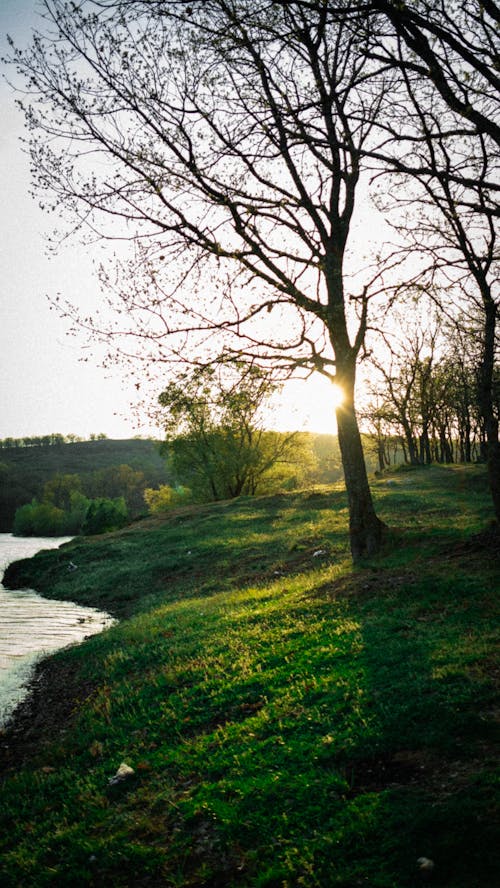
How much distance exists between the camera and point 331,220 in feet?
47.8

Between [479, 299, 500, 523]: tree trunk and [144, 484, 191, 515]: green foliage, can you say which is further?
[144, 484, 191, 515]: green foliage

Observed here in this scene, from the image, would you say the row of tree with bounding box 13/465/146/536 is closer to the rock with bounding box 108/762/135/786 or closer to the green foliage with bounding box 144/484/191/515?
the green foliage with bounding box 144/484/191/515

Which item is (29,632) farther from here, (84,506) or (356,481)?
(84,506)

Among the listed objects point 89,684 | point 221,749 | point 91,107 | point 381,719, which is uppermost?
point 91,107

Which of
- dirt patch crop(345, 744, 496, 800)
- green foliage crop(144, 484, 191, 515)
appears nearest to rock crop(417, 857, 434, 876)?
dirt patch crop(345, 744, 496, 800)

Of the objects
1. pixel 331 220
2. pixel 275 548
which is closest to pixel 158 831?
pixel 331 220

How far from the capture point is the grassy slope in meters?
4.29

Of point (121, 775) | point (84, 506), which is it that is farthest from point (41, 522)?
point (121, 775)

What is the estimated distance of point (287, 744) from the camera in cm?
596

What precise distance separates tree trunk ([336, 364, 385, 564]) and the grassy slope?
29.6 inches

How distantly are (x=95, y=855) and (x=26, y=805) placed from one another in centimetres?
211

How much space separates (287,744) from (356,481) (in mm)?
9510

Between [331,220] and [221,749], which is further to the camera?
[331,220]

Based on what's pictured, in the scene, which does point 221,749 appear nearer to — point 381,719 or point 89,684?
point 381,719
